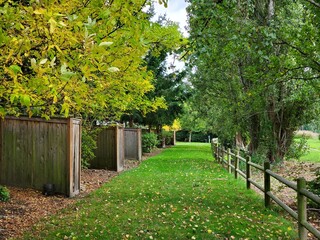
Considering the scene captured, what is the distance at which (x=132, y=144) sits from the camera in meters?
17.4

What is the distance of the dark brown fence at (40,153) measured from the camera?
299 inches

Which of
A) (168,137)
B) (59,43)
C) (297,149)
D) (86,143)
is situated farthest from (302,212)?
(168,137)

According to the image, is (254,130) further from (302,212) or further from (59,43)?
(59,43)

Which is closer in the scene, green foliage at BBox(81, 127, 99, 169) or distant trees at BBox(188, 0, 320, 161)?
distant trees at BBox(188, 0, 320, 161)

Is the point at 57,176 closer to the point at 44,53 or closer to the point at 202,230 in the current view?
the point at 202,230

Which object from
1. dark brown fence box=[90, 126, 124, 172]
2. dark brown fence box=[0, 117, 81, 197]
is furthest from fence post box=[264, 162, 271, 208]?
dark brown fence box=[90, 126, 124, 172]

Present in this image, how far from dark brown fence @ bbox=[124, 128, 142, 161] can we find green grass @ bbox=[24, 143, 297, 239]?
8.43 meters

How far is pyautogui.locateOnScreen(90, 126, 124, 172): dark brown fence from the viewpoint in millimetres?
12547

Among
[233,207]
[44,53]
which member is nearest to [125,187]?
[233,207]

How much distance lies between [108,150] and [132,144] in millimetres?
4743

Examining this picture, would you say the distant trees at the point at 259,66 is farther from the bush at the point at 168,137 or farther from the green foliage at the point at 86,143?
the bush at the point at 168,137

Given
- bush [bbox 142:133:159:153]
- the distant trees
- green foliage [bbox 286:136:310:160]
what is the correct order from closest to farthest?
the distant trees
green foliage [bbox 286:136:310:160]
bush [bbox 142:133:159:153]

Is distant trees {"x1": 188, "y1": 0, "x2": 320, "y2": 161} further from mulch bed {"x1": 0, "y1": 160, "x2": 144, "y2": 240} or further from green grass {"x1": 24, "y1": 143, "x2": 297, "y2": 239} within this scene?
mulch bed {"x1": 0, "y1": 160, "x2": 144, "y2": 240}

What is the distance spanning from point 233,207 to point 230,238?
75.1 inches
